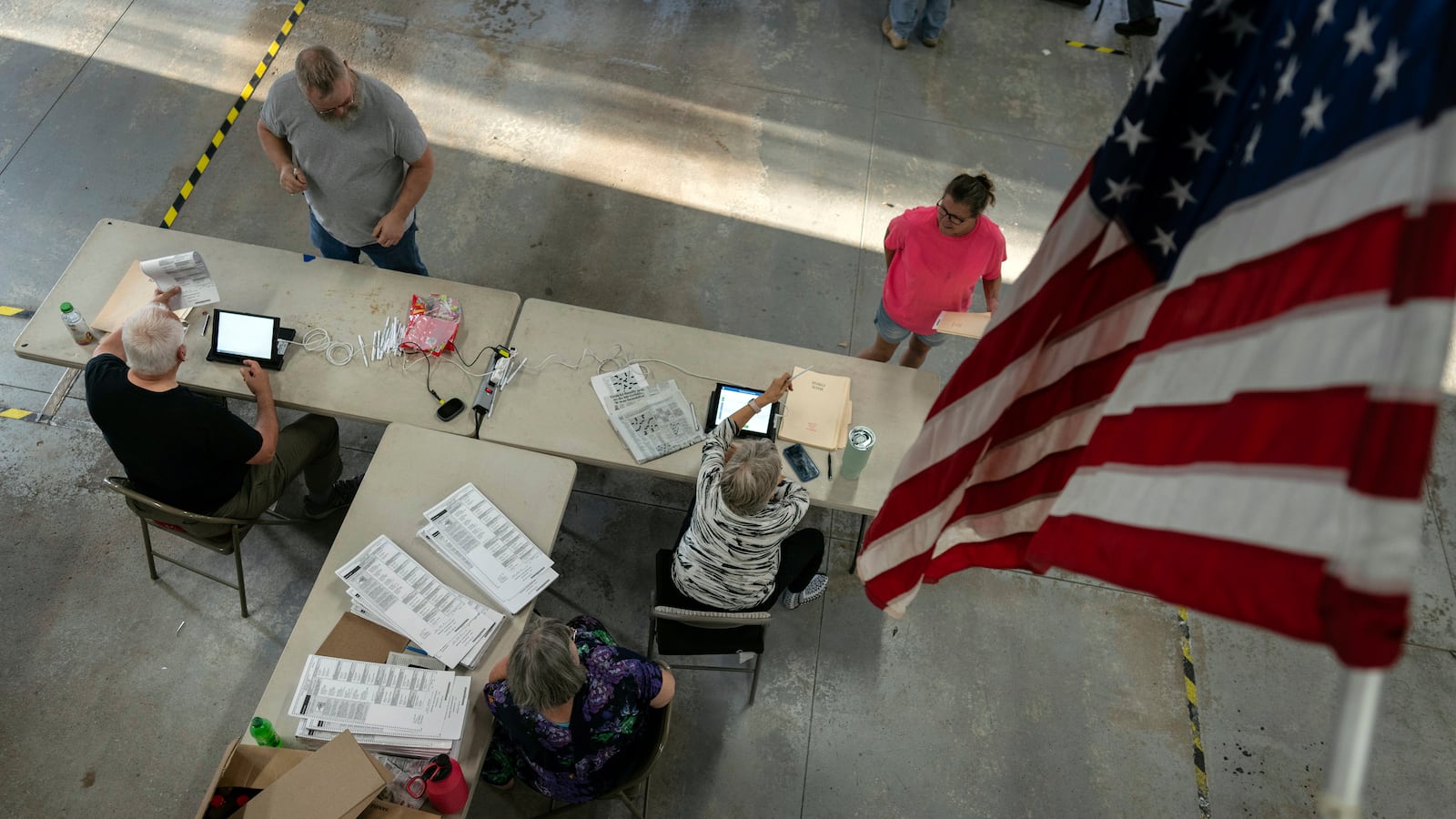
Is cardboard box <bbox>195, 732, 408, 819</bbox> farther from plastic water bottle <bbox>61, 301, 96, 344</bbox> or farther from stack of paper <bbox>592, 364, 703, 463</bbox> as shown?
plastic water bottle <bbox>61, 301, 96, 344</bbox>

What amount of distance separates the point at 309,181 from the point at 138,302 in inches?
36.7

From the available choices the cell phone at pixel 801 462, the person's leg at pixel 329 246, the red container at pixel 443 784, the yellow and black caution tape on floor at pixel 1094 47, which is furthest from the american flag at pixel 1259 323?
the yellow and black caution tape on floor at pixel 1094 47

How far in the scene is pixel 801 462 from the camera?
3613 mm

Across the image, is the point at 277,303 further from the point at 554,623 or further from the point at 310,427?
the point at 554,623

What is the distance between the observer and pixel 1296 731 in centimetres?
414

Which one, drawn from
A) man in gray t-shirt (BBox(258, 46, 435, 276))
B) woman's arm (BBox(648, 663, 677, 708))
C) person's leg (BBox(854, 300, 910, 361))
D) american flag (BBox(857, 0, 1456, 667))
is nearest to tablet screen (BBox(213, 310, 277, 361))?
man in gray t-shirt (BBox(258, 46, 435, 276))

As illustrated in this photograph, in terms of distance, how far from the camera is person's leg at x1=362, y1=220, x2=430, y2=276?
4.34 m

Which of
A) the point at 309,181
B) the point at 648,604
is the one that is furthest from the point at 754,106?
the point at 648,604

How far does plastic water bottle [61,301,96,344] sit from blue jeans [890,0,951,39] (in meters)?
5.62

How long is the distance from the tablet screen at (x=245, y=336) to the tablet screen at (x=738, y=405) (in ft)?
6.64

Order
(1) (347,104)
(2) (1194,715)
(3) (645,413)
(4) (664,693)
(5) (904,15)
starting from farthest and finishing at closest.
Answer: (5) (904,15) < (2) (1194,715) < (3) (645,413) < (1) (347,104) < (4) (664,693)

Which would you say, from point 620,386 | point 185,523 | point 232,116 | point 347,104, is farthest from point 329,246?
point 232,116

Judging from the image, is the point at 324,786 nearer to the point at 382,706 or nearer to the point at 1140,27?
the point at 382,706

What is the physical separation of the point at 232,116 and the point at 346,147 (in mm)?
2772
